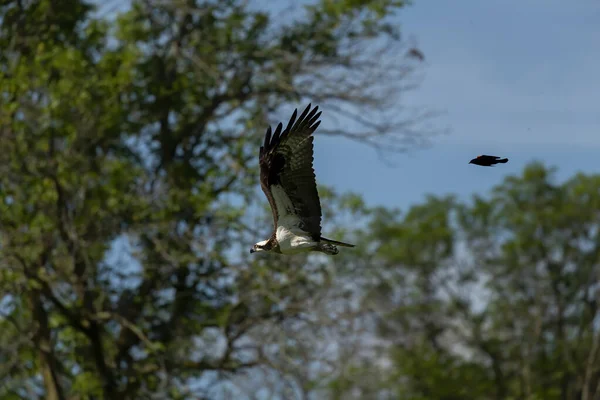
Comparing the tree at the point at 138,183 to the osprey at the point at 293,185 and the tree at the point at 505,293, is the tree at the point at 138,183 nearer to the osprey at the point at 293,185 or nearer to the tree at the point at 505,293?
the osprey at the point at 293,185

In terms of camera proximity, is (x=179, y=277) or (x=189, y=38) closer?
(x=179, y=277)

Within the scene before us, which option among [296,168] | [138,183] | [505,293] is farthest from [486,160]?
[505,293]

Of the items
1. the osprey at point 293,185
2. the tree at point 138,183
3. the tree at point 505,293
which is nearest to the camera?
the osprey at point 293,185

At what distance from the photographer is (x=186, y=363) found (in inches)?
710

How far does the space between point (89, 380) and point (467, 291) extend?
24.8 meters

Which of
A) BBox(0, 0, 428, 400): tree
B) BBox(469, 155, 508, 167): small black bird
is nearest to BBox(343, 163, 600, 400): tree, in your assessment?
BBox(0, 0, 428, 400): tree

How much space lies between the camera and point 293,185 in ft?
32.3

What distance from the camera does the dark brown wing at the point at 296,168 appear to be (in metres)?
9.76

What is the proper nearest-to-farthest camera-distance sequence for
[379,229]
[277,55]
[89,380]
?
1. [89,380]
2. [277,55]
3. [379,229]

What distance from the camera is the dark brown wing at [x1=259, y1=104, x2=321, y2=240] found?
32.0ft

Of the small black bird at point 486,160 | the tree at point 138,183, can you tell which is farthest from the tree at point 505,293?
the small black bird at point 486,160

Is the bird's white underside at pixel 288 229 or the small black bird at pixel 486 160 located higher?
the bird's white underside at pixel 288 229

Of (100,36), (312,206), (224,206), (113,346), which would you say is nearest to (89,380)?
(113,346)

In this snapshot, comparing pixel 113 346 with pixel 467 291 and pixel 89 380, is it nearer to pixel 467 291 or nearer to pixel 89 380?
pixel 89 380
